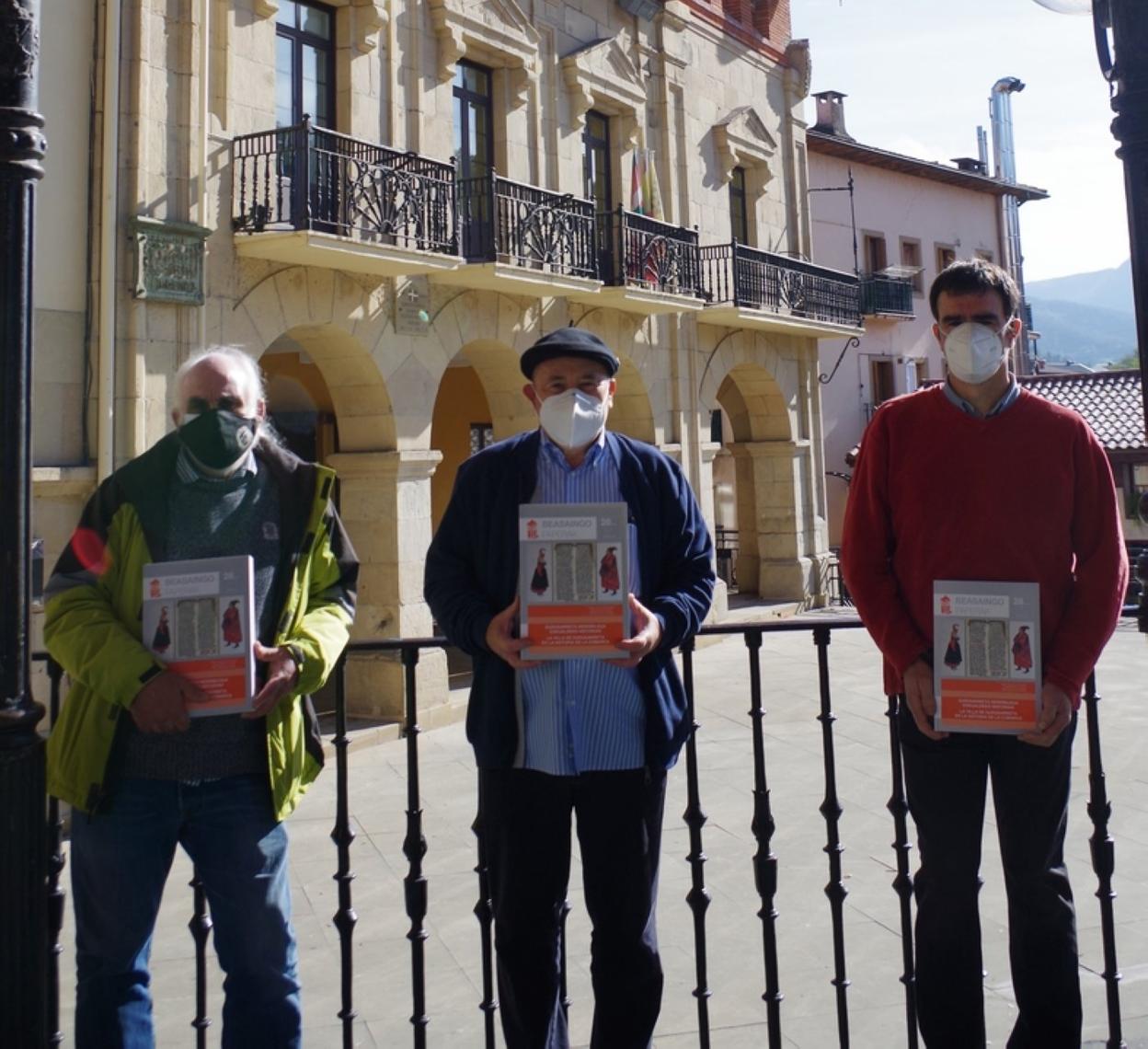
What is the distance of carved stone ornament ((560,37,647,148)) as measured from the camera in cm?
1520

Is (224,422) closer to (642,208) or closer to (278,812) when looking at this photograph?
(278,812)

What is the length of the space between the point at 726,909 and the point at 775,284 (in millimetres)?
13986

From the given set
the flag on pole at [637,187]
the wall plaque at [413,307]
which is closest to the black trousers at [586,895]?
the wall plaque at [413,307]

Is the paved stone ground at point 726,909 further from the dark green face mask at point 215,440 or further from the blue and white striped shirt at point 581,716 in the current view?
the dark green face mask at point 215,440

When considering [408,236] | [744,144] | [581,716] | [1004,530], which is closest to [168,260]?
[408,236]

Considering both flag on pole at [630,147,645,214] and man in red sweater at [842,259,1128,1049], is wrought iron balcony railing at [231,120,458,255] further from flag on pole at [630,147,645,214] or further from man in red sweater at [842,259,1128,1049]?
man in red sweater at [842,259,1128,1049]

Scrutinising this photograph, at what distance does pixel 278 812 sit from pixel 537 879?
2.18 ft

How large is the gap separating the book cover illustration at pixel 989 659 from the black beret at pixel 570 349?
1036mm

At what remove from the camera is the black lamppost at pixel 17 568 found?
2369 millimetres

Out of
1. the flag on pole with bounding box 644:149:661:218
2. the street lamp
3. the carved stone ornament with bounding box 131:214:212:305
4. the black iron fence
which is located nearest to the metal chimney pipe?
the black iron fence

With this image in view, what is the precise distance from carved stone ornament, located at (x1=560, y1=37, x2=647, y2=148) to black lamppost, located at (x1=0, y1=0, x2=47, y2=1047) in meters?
13.7

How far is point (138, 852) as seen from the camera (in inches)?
105

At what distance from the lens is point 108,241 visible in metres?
10.0

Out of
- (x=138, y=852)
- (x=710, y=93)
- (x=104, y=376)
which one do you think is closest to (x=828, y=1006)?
(x=138, y=852)
